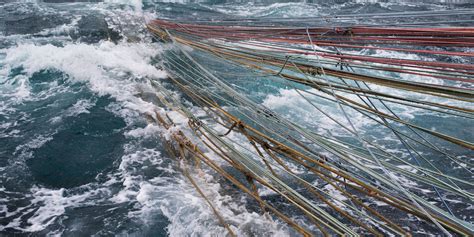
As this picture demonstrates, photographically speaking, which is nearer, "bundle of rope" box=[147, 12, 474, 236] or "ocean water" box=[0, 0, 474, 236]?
"bundle of rope" box=[147, 12, 474, 236]

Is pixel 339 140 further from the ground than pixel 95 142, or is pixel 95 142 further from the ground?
pixel 339 140

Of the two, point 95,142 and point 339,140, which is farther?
point 95,142

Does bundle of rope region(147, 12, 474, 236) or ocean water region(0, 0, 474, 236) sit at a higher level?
bundle of rope region(147, 12, 474, 236)

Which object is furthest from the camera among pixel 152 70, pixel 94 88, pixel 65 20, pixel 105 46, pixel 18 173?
pixel 65 20

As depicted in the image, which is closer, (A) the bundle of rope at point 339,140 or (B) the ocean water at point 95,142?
(A) the bundle of rope at point 339,140

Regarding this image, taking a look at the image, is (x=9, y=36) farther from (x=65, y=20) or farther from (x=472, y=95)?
(x=472, y=95)

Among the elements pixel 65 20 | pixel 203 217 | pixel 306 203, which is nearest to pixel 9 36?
pixel 65 20

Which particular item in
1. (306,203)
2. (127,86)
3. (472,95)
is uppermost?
(472,95)

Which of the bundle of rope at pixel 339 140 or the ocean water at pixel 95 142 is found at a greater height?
the bundle of rope at pixel 339 140
